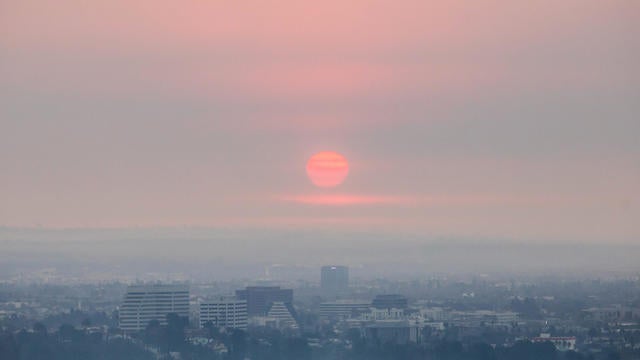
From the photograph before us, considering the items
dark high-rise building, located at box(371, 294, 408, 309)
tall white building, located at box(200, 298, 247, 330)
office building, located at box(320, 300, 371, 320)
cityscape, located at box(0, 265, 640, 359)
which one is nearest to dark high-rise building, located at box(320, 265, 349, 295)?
cityscape, located at box(0, 265, 640, 359)

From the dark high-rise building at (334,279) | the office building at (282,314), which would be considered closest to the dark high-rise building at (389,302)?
the office building at (282,314)

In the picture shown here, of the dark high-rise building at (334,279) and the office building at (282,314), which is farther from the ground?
the dark high-rise building at (334,279)

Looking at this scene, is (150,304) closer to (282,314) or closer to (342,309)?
(282,314)

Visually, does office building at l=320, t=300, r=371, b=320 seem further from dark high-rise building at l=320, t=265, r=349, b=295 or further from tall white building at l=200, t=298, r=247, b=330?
dark high-rise building at l=320, t=265, r=349, b=295

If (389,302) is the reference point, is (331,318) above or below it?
below

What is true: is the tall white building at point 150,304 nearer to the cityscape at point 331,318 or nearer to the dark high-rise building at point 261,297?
the cityscape at point 331,318

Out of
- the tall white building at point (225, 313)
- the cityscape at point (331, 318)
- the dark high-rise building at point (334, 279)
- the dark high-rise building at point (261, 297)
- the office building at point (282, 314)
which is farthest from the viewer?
the dark high-rise building at point (334, 279)

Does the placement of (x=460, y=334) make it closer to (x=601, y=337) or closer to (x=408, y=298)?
(x=601, y=337)

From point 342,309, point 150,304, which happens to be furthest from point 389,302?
point 150,304
